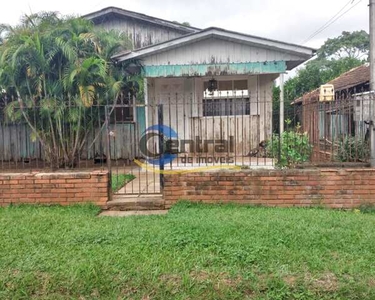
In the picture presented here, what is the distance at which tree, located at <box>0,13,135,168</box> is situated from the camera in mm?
7348

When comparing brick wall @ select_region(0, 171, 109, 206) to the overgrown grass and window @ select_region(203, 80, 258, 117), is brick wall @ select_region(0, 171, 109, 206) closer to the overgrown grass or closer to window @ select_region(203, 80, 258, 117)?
the overgrown grass

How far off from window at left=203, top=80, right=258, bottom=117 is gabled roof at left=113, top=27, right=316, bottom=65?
4.39 feet

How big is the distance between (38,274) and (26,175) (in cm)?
281

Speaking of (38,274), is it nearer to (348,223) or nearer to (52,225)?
(52,225)

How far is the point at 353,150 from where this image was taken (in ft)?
20.0

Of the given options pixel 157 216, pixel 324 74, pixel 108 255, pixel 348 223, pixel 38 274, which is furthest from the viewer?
pixel 324 74

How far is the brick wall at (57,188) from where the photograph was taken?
5.54 m

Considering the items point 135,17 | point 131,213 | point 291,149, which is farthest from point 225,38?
point 135,17

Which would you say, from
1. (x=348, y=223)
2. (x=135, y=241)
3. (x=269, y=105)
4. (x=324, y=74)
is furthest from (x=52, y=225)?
(x=324, y=74)

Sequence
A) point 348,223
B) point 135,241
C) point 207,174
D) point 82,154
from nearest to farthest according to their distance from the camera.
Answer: point 135,241 < point 348,223 < point 207,174 < point 82,154

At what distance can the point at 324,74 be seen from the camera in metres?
20.3

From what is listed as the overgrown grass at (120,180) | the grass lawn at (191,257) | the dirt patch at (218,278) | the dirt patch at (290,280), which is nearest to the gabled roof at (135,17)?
the overgrown grass at (120,180)

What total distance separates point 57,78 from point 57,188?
3.41 meters

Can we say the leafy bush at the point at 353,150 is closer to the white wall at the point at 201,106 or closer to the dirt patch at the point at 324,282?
the white wall at the point at 201,106
